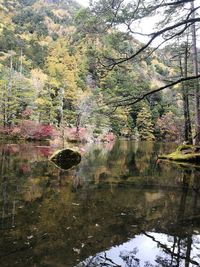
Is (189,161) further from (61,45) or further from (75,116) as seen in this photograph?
(61,45)

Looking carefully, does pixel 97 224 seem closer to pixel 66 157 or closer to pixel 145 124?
pixel 66 157

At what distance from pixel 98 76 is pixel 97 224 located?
4.10 meters

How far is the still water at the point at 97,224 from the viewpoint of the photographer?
3.70 metres

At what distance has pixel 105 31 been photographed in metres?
6.00

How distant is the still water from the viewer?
3703mm

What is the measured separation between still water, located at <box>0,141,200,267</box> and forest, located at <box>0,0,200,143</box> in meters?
1.92

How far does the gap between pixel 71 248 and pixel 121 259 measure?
592 mm

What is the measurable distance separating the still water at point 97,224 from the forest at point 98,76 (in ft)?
6.31

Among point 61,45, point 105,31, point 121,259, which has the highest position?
point 61,45

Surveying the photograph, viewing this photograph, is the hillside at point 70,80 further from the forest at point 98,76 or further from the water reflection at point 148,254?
the water reflection at point 148,254

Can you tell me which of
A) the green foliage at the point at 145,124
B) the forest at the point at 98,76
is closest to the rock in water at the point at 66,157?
the forest at the point at 98,76

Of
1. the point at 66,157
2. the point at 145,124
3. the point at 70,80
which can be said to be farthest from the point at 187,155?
the point at 145,124

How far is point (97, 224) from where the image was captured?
188 inches

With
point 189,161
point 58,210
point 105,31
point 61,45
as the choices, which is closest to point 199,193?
point 58,210
